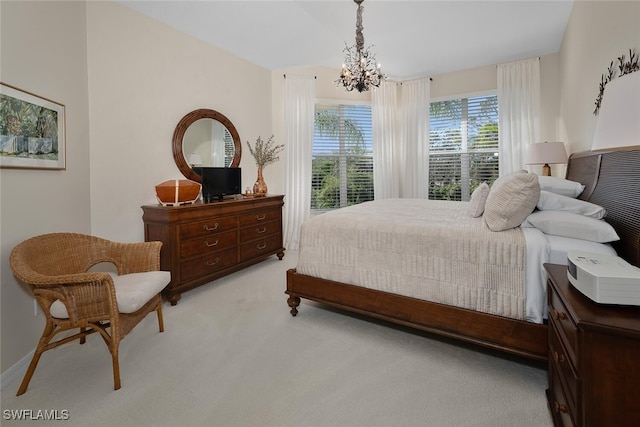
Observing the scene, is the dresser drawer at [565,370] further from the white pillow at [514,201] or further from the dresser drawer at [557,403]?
the white pillow at [514,201]

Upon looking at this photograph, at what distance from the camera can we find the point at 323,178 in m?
5.44

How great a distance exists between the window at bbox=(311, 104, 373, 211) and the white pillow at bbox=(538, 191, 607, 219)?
3566 millimetres

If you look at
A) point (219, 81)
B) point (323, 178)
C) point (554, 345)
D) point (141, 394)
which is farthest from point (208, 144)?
point (554, 345)

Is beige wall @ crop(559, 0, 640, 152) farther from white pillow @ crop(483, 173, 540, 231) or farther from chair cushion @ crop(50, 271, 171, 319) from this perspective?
chair cushion @ crop(50, 271, 171, 319)

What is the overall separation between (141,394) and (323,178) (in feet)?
13.8

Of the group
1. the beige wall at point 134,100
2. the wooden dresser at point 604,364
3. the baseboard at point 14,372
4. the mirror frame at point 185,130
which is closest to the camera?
the wooden dresser at point 604,364

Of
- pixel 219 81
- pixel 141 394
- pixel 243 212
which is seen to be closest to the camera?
pixel 141 394

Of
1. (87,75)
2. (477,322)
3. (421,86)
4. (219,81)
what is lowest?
(477,322)

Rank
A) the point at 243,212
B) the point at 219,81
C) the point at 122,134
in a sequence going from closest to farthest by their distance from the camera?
the point at 122,134 → the point at 243,212 → the point at 219,81

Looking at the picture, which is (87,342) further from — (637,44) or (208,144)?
(637,44)

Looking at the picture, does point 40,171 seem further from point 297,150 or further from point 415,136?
point 415,136

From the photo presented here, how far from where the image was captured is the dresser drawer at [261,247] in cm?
377

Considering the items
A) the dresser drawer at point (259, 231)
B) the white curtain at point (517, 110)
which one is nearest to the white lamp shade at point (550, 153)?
the white curtain at point (517, 110)

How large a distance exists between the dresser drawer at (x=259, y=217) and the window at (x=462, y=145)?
2777 millimetres
